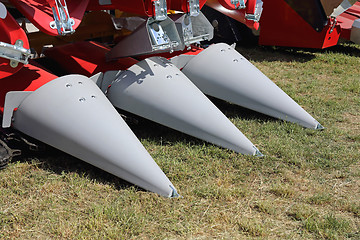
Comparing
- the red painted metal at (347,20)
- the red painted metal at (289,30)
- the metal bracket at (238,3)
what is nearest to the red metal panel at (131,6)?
the metal bracket at (238,3)

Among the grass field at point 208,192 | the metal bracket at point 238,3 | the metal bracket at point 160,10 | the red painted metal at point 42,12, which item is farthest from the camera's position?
the metal bracket at point 238,3

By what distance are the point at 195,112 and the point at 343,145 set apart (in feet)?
3.61

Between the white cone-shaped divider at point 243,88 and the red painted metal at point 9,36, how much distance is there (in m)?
1.35

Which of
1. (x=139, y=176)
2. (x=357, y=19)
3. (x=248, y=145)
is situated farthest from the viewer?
(x=357, y=19)

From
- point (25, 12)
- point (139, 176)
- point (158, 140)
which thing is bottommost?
point (158, 140)

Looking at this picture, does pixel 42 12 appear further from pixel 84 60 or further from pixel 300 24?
pixel 300 24

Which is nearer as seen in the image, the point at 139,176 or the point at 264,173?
the point at 139,176

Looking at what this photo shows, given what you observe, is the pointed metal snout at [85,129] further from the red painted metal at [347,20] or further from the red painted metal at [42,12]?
the red painted metal at [347,20]

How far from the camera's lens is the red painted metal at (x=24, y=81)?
2.81 metres

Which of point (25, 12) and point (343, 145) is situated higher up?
point (25, 12)

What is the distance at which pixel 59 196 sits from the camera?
2420 mm

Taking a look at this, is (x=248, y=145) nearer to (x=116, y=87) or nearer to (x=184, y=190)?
(x=184, y=190)

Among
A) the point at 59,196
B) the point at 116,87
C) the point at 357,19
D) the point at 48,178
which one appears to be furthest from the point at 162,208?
the point at 357,19

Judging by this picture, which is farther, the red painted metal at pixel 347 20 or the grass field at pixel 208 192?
the red painted metal at pixel 347 20
